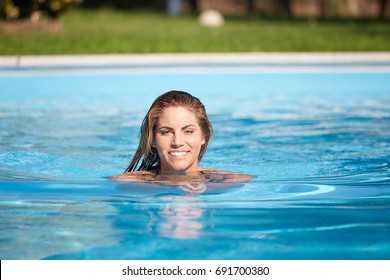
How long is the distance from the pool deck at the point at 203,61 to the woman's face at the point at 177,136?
4.57 meters

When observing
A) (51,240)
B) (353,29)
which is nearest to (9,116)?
(51,240)

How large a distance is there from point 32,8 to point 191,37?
2.38 m

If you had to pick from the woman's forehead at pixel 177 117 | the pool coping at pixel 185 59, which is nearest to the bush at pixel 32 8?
the pool coping at pixel 185 59

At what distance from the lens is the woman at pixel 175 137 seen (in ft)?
12.7

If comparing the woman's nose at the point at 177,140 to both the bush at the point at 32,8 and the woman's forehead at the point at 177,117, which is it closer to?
the woman's forehead at the point at 177,117

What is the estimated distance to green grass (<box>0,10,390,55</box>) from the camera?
968 centimetres

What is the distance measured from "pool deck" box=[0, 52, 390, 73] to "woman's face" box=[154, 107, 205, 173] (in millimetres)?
4567

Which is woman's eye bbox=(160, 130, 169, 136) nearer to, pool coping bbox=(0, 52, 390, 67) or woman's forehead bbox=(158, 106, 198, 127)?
woman's forehead bbox=(158, 106, 198, 127)

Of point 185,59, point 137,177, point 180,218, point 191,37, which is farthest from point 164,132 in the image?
point 191,37

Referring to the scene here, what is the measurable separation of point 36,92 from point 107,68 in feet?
2.99

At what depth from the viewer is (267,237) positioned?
3178mm

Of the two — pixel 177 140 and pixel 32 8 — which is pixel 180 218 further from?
pixel 32 8

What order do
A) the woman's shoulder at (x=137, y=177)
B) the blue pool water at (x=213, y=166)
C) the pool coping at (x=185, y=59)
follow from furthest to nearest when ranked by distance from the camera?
the pool coping at (x=185, y=59) → the woman's shoulder at (x=137, y=177) → the blue pool water at (x=213, y=166)
